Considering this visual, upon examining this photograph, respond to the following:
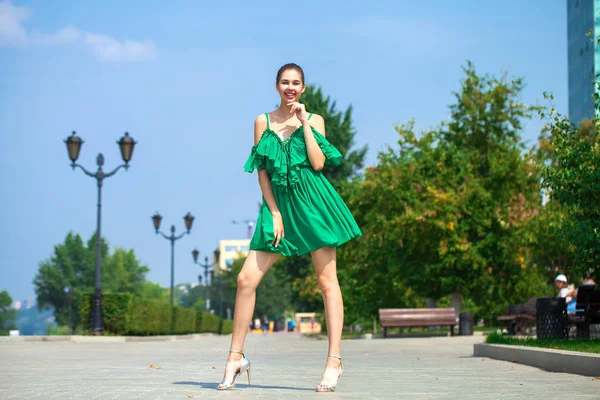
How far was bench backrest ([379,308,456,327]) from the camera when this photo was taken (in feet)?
89.8

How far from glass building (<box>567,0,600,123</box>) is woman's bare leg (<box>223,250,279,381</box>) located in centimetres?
6666

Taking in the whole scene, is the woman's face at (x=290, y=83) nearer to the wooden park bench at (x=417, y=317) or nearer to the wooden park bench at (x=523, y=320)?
the wooden park bench at (x=523, y=320)

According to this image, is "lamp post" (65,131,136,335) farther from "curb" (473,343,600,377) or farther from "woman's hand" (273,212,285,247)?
"woman's hand" (273,212,285,247)

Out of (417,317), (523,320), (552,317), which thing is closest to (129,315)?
(417,317)

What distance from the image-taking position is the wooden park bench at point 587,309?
1371 centimetres

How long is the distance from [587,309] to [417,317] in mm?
13897

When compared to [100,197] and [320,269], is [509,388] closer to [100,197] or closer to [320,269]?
[320,269]

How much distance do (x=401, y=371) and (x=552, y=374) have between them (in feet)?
4.80

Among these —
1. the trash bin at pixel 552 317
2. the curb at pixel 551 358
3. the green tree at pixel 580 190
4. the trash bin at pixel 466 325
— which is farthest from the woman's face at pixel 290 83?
the trash bin at pixel 466 325

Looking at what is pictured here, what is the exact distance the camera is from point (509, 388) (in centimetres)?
724

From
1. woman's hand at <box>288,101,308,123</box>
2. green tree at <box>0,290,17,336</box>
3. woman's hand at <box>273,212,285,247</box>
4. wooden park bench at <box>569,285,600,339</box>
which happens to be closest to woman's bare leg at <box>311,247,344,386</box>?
woman's hand at <box>273,212,285,247</box>

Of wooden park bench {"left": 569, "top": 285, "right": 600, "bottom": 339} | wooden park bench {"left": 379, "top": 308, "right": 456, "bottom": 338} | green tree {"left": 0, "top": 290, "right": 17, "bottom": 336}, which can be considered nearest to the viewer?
wooden park bench {"left": 569, "top": 285, "right": 600, "bottom": 339}

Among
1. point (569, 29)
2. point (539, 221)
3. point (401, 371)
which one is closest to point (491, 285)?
point (539, 221)

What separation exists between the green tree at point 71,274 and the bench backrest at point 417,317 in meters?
82.5
